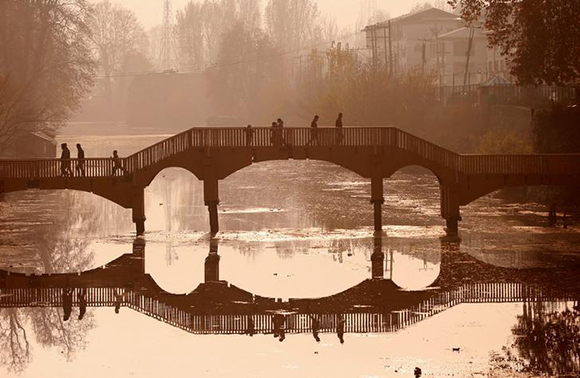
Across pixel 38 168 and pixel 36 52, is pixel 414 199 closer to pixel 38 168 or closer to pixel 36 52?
pixel 38 168

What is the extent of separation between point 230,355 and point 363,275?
1503cm

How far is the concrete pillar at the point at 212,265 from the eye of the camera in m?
57.2

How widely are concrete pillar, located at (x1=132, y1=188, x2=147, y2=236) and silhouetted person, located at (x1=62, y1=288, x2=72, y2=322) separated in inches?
597

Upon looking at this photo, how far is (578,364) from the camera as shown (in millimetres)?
40344

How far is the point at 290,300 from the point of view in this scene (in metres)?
51.5

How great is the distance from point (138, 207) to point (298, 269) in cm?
1411

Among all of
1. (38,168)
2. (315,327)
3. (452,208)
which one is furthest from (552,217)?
(315,327)

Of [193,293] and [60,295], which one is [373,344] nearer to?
[193,293]

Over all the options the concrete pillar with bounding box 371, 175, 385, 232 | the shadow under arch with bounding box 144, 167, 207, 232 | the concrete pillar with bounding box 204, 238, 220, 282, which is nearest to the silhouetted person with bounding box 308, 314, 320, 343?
the concrete pillar with bounding box 204, 238, 220, 282

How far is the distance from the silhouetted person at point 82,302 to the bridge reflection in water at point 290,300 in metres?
0.04

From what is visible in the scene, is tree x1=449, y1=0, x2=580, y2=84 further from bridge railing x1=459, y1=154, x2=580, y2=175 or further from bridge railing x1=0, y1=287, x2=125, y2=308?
bridge railing x1=0, y1=287, x2=125, y2=308

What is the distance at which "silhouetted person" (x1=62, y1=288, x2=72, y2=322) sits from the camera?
49.7 metres

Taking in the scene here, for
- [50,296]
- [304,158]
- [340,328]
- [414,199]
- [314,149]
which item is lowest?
[340,328]

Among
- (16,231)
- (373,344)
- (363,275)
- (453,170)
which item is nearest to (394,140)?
(453,170)
